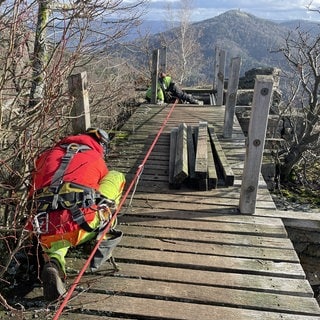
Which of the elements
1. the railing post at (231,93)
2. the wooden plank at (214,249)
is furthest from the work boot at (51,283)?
the railing post at (231,93)

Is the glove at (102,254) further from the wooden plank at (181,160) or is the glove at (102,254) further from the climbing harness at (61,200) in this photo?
the wooden plank at (181,160)

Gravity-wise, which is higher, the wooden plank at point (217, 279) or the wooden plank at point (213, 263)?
the wooden plank at point (213, 263)

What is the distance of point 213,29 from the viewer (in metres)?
148

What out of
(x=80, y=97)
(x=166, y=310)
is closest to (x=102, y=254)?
(x=166, y=310)

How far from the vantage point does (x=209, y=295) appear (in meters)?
3.04

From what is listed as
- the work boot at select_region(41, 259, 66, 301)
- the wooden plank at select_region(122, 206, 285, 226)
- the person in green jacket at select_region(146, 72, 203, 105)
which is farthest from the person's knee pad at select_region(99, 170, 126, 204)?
the person in green jacket at select_region(146, 72, 203, 105)

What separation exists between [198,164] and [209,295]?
218 centimetres

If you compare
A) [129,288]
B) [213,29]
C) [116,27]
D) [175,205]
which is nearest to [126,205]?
[175,205]

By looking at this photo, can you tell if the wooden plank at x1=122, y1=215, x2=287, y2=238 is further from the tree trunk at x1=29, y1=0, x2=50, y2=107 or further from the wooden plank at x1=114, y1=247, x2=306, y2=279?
the tree trunk at x1=29, y1=0, x2=50, y2=107

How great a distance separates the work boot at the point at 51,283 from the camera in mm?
2744

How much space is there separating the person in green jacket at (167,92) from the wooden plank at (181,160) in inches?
160

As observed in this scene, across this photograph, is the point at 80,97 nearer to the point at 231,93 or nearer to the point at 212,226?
the point at 212,226

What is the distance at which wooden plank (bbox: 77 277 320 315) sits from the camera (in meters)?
2.97

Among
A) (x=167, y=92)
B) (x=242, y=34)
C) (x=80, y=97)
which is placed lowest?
(x=167, y=92)
